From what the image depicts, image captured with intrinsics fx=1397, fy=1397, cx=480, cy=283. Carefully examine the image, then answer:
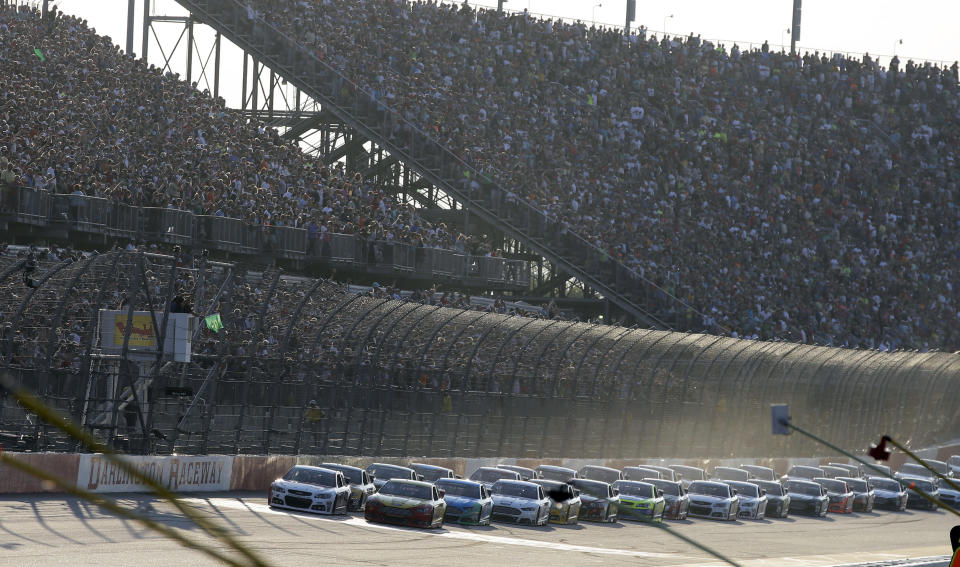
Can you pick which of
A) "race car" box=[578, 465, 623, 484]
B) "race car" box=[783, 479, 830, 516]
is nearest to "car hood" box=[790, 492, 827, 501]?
"race car" box=[783, 479, 830, 516]

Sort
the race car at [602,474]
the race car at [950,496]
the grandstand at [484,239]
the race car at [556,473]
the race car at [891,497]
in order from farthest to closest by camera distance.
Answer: the race car at [950,496] < the race car at [891,497] < the race car at [602,474] < the race car at [556,473] < the grandstand at [484,239]

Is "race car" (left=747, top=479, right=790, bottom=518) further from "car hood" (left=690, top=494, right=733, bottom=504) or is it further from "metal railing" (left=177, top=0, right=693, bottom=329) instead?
"metal railing" (left=177, top=0, right=693, bottom=329)

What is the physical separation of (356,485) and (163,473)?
3.68 m

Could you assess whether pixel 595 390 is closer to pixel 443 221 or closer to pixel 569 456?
pixel 569 456

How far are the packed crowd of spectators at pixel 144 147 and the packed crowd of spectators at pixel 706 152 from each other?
26.9 feet

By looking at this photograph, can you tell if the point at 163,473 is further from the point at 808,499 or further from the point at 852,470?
the point at 852,470

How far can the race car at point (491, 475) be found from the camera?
1096 inches

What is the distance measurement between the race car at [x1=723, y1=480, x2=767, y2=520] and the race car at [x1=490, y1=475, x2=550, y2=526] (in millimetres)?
7406

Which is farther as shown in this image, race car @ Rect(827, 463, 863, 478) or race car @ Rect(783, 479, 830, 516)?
race car @ Rect(827, 463, 863, 478)

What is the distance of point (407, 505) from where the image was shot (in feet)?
77.7

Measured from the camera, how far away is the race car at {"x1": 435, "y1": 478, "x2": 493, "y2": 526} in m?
25.4

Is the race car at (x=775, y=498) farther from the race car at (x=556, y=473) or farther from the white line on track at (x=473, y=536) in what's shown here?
the white line on track at (x=473, y=536)

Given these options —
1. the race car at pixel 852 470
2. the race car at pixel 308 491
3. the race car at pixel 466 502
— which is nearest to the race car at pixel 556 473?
the race car at pixel 466 502

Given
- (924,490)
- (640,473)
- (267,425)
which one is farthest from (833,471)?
(267,425)
